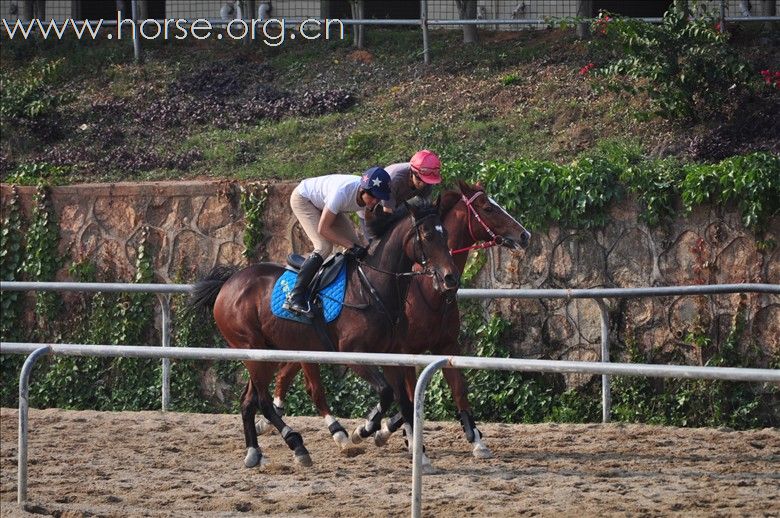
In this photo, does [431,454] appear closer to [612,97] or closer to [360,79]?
[612,97]

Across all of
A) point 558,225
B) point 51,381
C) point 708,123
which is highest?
point 708,123

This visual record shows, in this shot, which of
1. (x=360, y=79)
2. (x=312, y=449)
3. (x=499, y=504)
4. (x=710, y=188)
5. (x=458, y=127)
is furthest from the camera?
(x=360, y=79)

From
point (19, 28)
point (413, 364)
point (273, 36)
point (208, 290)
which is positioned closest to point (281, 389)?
point (208, 290)

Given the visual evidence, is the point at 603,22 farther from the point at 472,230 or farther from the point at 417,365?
the point at 417,365

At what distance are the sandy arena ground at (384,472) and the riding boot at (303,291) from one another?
1.13 meters

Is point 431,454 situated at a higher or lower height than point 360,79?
lower

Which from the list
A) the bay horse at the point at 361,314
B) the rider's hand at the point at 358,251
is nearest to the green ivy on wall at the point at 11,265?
the bay horse at the point at 361,314

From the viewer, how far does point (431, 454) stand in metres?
10.0

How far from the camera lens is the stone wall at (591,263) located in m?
11.8

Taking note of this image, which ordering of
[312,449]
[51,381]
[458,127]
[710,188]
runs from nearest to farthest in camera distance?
[312,449] → [710,188] → [51,381] → [458,127]

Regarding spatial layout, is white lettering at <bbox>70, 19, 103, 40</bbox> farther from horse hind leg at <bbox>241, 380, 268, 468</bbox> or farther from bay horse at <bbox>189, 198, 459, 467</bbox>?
horse hind leg at <bbox>241, 380, 268, 468</bbox>

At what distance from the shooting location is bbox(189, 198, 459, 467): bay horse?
962 cm

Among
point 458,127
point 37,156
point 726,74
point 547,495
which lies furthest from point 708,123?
point 37,156

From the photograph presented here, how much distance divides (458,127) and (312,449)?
561 cm
